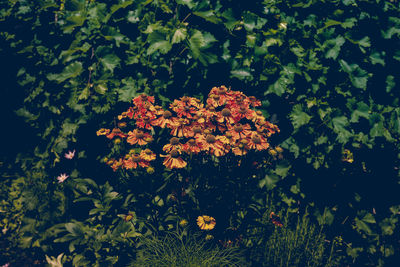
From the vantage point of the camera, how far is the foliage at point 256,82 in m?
1.92

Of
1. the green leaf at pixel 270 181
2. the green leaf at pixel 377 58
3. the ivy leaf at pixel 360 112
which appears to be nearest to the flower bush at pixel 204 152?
the green leaf at pixel 270 181

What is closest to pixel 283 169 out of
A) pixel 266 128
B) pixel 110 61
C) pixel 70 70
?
pixel 266 128

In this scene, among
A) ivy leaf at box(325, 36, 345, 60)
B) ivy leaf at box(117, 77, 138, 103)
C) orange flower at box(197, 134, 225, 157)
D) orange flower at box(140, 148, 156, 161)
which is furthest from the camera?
ivy leaf at box(117, 77, 138, 103)

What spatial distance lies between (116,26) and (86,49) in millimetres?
265

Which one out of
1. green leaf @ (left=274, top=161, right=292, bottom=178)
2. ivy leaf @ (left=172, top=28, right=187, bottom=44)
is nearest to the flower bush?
green leaf @ (left=274, top=161, right=292, bottom=178)

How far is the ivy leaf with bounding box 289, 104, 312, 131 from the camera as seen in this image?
195 cm

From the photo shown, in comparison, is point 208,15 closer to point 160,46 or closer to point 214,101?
point 160,46

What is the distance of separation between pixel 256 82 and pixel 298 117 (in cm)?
38

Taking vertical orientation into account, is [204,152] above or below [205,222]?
above

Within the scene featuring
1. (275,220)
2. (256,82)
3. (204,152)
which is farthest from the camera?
(256,82)

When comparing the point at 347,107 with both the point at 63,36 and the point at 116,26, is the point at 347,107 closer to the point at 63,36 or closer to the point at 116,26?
the point at 116,26

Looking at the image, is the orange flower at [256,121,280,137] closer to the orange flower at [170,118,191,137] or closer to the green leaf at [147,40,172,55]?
the orange flower at [170,118,191,137]

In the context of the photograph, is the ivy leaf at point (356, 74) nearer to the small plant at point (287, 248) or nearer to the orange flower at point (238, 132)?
the orange flower at point (238, 132)

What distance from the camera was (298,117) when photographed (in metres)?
1.97
